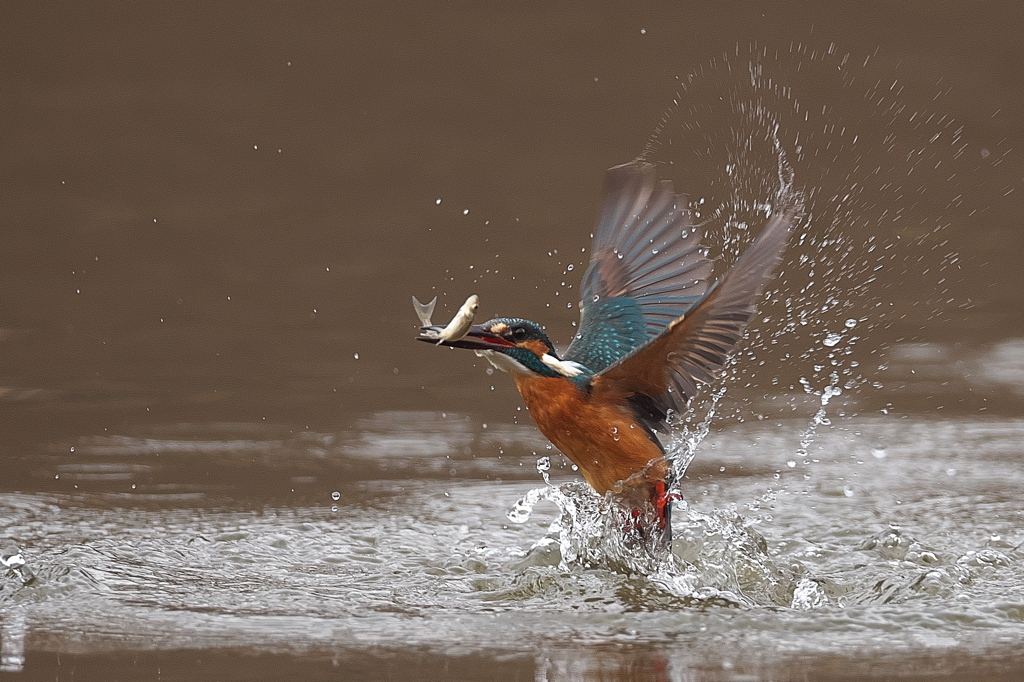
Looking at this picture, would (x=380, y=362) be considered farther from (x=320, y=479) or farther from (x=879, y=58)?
(x=879, y=58)

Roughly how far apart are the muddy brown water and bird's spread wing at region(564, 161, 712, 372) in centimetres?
57

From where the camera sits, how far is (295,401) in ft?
18.3

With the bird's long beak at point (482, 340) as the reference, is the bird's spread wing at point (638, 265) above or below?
above

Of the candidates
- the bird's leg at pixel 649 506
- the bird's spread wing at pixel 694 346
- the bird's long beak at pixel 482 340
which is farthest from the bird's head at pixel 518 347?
the bird's leg at pixel 649 506

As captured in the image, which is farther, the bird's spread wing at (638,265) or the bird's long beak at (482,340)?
the bird's spread wing at (638,265)

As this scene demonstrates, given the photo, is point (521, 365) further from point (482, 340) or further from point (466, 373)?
point (466, 373)

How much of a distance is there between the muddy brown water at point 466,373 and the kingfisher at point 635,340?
267 millimetres

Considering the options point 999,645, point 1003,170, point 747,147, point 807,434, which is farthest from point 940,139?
point 999,645

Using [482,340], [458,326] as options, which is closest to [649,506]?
[482,340]

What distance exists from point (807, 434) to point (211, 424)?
2.21m

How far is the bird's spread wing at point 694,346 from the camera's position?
3115 millimetres

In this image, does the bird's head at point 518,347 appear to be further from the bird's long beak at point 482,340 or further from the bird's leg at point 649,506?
the bird's leg at point 649,506

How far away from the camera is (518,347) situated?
11.8ft

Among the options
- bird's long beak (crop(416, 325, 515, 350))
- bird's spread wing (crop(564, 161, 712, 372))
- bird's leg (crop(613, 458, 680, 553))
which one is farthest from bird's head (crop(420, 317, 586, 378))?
bird's spread wing (crop(564, 161, 712, 372))
